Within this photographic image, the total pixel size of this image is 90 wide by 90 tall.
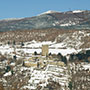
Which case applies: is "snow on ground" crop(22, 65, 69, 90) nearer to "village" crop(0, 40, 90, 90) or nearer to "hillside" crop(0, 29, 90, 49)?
"village" crop(0, 40, 90, 90)

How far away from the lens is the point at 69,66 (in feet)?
163

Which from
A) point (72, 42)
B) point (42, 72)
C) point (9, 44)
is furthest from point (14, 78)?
point (9, 44)

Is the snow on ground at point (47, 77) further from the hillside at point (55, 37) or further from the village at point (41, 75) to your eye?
the hillside at point (55, 37)

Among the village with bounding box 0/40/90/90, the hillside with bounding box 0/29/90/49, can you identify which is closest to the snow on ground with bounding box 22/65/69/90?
the village with bounding box 0/40/90/90

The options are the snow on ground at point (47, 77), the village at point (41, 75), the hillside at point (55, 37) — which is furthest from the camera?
the hillside at point (55, 37)

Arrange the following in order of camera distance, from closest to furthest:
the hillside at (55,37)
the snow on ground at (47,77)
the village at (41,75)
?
the village at (41,75), the snow on ground at (47,77), the hillside at (55,37)

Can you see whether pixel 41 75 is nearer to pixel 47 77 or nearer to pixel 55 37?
pixel 47 77

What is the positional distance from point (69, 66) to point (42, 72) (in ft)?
23.4

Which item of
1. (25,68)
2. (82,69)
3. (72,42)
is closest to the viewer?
(82,69)

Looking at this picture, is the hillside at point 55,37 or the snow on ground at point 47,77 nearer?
the snow on ground at point 47,77

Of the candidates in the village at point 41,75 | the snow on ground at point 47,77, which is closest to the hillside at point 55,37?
the village at point 41,75

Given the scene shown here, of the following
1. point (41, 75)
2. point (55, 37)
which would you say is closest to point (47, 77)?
point (41, 75)

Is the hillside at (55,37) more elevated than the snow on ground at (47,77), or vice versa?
the hillside at (55,37)

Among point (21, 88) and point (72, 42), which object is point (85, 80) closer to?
point (21, 88)
